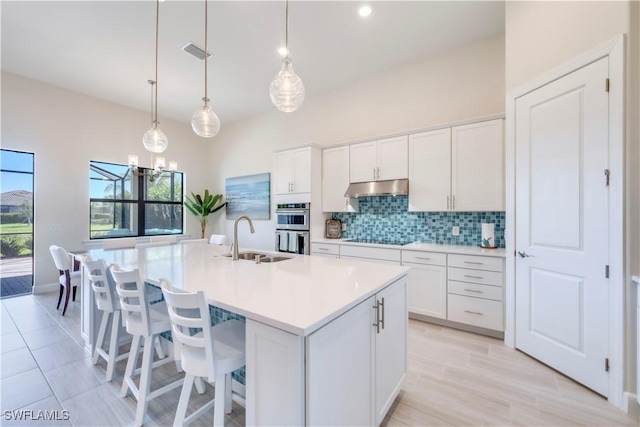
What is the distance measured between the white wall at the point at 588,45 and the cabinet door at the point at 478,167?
0.50 metres

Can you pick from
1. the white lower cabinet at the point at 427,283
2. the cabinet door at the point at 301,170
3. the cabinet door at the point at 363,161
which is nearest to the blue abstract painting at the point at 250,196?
the cabinet door at the point at 301,170

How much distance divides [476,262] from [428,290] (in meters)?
0.61

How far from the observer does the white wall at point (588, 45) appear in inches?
68.6

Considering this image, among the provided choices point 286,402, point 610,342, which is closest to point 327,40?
point 286,402

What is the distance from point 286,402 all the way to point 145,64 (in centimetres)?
453

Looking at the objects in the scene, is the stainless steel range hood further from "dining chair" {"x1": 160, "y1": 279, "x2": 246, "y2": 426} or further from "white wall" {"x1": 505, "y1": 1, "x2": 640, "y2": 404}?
"dining chair" {"x1": 160, "y1": 279, "x2": 246, "y2": 426}

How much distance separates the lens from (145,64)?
3707 mm

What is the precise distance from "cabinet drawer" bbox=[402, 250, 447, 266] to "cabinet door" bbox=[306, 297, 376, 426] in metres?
1.88

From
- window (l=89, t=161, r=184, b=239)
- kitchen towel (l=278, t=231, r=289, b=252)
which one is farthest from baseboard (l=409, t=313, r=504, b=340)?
window (l=89, t=161, r=184, b=239)

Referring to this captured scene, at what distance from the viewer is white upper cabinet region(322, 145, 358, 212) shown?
13.2 feet

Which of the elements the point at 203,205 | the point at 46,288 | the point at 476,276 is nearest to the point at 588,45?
the point at 476,276

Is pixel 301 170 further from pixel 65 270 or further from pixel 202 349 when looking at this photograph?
pixel 65 270

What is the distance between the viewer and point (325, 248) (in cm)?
393

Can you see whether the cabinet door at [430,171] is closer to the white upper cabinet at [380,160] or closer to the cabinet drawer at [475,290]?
the white upper cabinet at [380,160]
